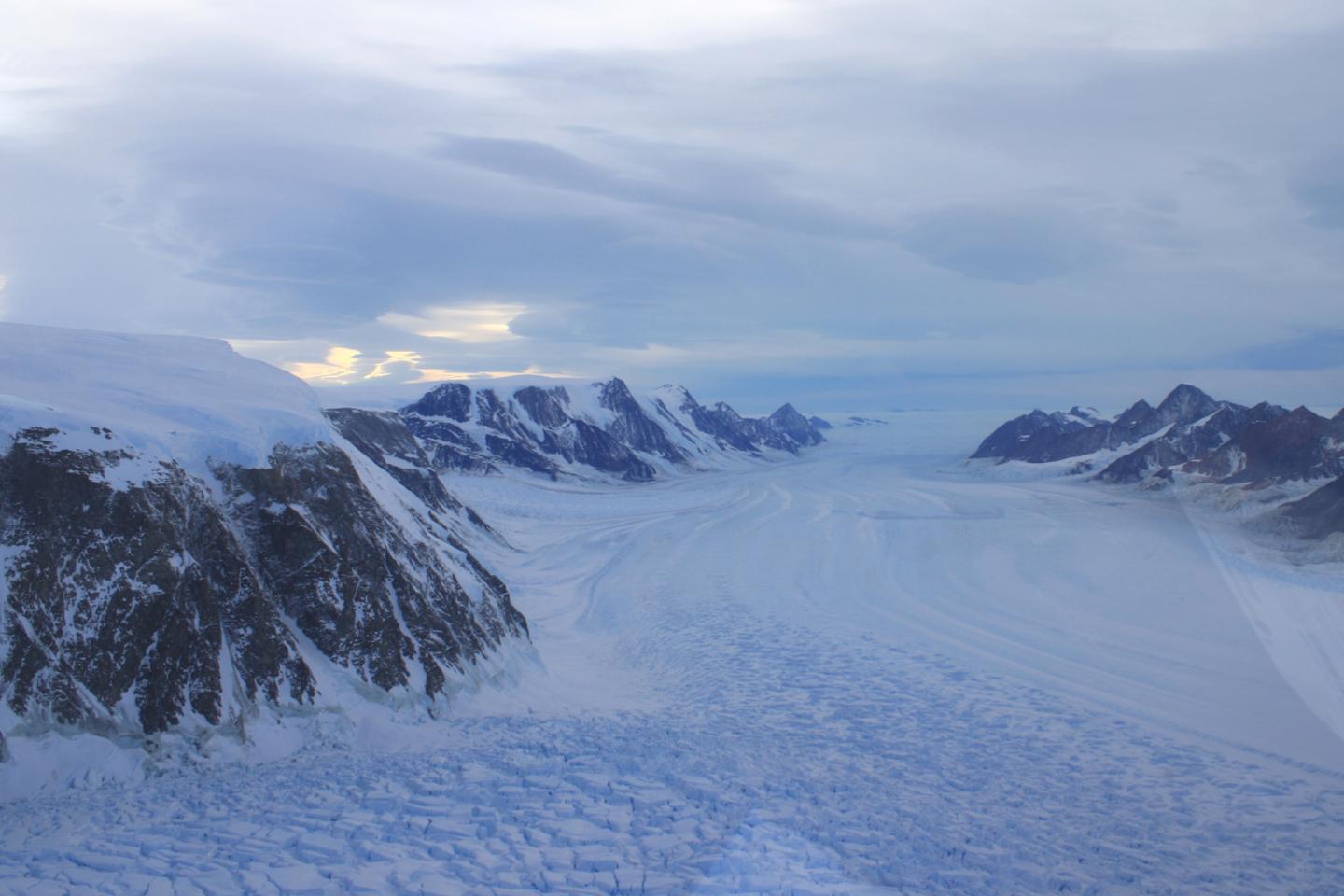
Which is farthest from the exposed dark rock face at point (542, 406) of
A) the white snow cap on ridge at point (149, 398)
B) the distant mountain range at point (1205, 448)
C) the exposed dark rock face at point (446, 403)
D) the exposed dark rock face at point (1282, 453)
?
the white snow cap on ridge at point (149, 398)

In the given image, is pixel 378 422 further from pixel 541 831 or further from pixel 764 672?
pixel 541 831

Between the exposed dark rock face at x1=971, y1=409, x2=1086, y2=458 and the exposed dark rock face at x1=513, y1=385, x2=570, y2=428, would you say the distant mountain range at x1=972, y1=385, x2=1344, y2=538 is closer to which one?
the exposed dark rock face at x1=971, y1=409, x2=1086, y2=458

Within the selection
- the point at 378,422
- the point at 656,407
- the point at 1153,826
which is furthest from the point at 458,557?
the point at 656,407

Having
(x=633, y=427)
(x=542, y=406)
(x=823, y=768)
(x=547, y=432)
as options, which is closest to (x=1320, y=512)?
(x=823, y=768)

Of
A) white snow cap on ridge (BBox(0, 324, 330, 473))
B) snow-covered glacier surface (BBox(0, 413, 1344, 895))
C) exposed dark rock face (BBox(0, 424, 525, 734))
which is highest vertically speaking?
white snow cap on ridge (BBox(0, 324, 330, 473))

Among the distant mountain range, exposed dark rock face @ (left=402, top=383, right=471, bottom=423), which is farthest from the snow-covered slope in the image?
exposed dark rock face @ (left=402, top=383, right=471, bottom=423)

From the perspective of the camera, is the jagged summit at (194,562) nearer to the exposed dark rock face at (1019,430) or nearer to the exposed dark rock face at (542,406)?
the exposed dark rock face at (542,406)
